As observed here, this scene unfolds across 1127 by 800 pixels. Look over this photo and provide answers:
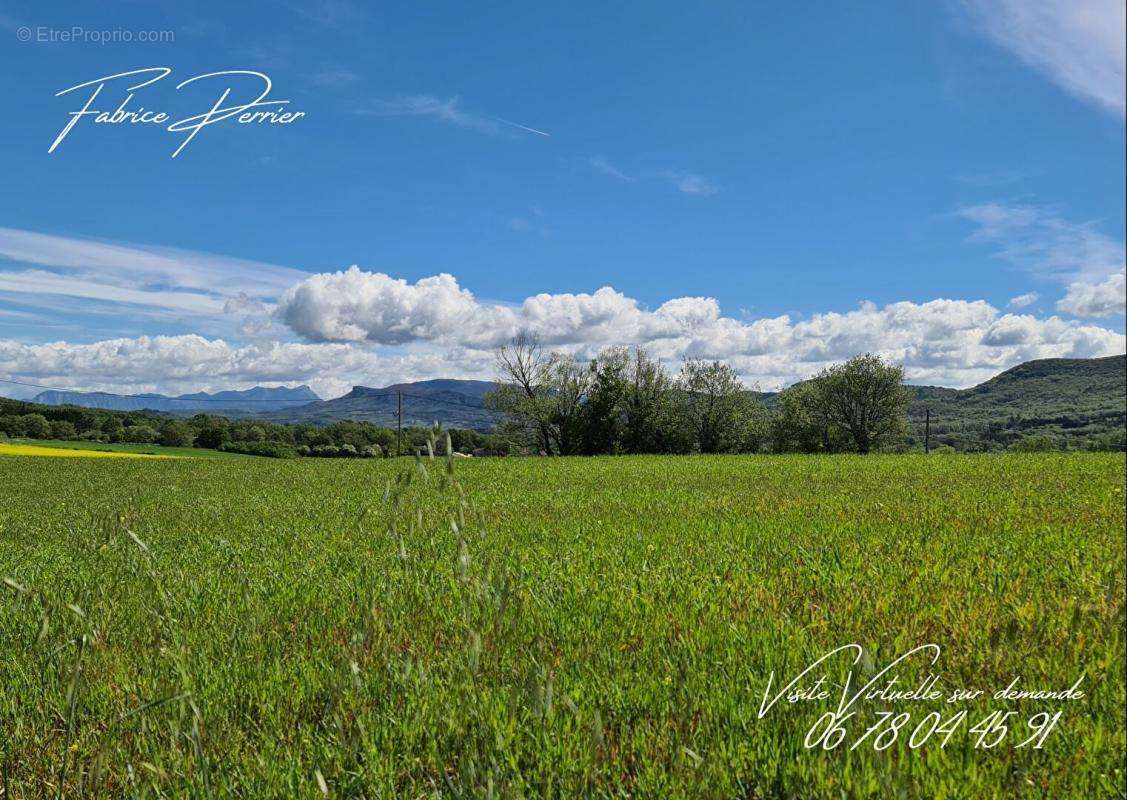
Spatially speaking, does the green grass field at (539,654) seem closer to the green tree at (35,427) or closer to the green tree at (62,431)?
the green tree at (35,427)

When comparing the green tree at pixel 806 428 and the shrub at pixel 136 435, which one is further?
the green tree at pixel 806 428

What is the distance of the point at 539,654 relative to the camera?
14.1 feet

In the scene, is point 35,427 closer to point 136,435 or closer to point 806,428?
point 136,435

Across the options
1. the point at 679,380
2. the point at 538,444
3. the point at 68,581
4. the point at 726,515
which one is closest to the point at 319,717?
the point at 68,581

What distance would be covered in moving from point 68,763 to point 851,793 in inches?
135

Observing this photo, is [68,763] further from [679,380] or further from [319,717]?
[679,380]

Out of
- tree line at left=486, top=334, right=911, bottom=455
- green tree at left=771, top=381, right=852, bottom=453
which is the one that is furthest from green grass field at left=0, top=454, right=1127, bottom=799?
green tree at left=771, top=381, right=852, bottom=453

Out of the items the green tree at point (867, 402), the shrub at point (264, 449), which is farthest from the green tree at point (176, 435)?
the green tree at point (867, 402)

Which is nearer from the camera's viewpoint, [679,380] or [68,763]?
[68,763]

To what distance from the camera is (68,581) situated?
7.08 m

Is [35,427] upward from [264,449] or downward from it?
upward

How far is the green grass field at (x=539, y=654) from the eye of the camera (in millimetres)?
2826

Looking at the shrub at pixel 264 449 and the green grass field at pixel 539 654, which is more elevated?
the green grass field at pixel 539 654

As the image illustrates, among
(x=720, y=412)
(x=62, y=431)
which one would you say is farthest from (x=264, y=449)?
(x=720, y=412)
